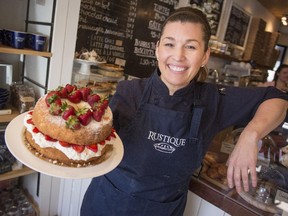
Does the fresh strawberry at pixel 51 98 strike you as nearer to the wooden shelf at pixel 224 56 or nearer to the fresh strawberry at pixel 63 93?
the fresh strawberry at pixel 63 93

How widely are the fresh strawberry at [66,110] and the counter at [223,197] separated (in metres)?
0.78

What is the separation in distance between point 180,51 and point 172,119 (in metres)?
0.30

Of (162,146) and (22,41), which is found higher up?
(22,41)

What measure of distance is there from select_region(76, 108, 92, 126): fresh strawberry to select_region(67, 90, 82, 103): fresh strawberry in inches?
3.6

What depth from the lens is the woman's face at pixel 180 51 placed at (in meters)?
1.08

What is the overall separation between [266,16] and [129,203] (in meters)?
5.75

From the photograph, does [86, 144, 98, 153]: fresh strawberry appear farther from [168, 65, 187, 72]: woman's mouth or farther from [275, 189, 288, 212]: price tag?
[275, 189, 288, 212]: price tag

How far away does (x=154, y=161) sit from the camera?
115cm

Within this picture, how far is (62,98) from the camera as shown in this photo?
108cm

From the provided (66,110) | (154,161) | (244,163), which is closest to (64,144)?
(66,110)

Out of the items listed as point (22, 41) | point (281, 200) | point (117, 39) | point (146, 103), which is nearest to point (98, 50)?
point (117, 39)

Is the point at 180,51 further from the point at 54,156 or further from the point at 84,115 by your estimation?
the point at 54,156

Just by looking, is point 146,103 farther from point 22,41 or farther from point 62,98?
point 22,41

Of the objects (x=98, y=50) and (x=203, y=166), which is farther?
(x=98, y=50)
